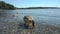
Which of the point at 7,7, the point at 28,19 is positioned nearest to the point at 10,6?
the point at 7,7

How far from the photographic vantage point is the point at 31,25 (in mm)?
20875

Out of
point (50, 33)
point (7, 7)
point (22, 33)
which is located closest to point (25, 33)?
point (22, 33)

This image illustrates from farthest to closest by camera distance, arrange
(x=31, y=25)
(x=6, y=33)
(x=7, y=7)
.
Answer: (x=7, y=7) → (x=31, y=25) → (x=6, y=33)

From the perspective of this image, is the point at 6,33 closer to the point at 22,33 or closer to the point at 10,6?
the point at 22,33

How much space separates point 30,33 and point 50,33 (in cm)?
221

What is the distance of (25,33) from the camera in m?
17.4

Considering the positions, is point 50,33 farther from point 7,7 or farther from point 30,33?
point 7,7

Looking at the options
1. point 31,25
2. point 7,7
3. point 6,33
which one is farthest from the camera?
point 7,7

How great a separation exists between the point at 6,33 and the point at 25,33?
6.84 feet

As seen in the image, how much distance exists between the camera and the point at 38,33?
685 inches

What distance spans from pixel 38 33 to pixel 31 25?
362 centimetres

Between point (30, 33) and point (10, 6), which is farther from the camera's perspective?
point (10, 6)

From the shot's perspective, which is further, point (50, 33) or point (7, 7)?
point (7, 7)

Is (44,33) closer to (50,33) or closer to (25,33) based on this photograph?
(50,33)
